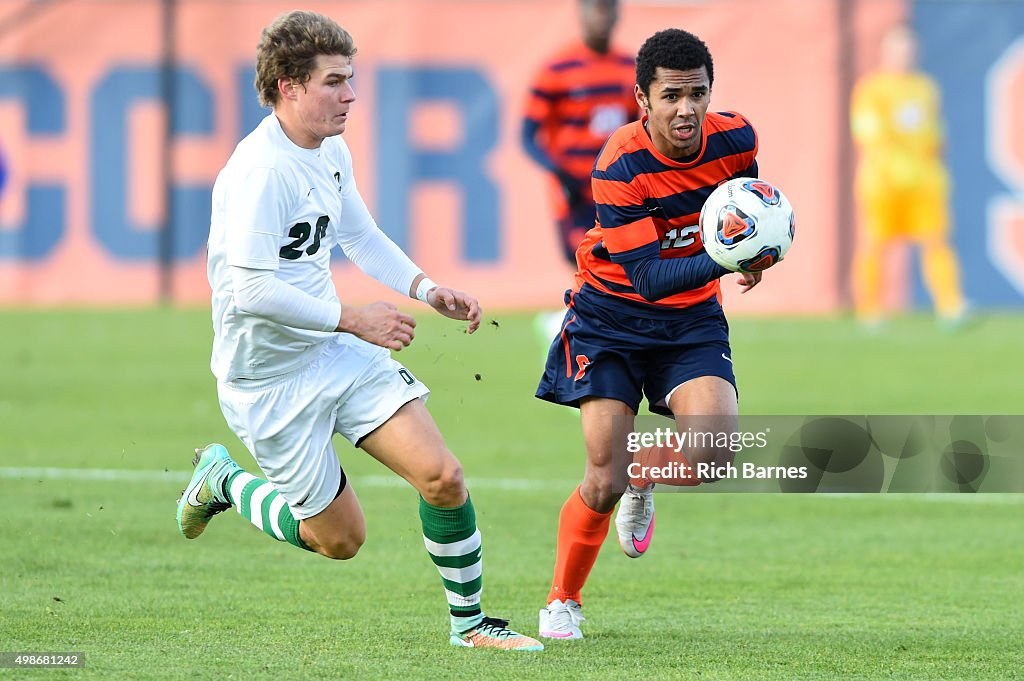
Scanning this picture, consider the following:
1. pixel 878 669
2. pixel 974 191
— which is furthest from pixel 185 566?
pixel 974 191

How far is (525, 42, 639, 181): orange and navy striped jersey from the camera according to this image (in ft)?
37.3

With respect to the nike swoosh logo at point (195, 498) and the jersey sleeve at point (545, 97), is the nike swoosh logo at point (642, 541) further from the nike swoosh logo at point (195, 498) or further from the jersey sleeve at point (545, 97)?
the jersey sleeve at point (545, 97)

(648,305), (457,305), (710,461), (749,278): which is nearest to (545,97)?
(648,305)

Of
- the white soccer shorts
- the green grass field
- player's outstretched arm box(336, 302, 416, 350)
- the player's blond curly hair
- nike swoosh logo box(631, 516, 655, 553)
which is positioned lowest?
the green grass field

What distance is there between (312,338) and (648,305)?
120 cm

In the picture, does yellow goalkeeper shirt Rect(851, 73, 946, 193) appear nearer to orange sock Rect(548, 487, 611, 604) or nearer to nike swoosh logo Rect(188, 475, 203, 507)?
orange sock Rect(548, 487, 611, 604)

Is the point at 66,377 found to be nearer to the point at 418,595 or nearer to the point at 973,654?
the point at 418,595

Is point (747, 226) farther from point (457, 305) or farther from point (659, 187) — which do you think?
point (457, 305)

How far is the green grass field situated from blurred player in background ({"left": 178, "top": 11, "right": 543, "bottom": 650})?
364 mm

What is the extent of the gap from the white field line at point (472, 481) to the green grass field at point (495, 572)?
3 centimetres

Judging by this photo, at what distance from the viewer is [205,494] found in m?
6.07

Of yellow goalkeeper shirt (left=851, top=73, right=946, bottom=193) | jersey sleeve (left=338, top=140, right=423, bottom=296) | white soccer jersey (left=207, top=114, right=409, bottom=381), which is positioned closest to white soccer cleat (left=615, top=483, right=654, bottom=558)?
jersey sleeve (left=338, top=140, right=423, bottom=296)

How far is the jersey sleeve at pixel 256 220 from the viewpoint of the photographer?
502 cm

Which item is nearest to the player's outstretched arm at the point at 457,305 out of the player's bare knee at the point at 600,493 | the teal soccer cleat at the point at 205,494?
the player's bare knee at the point at 600,493
